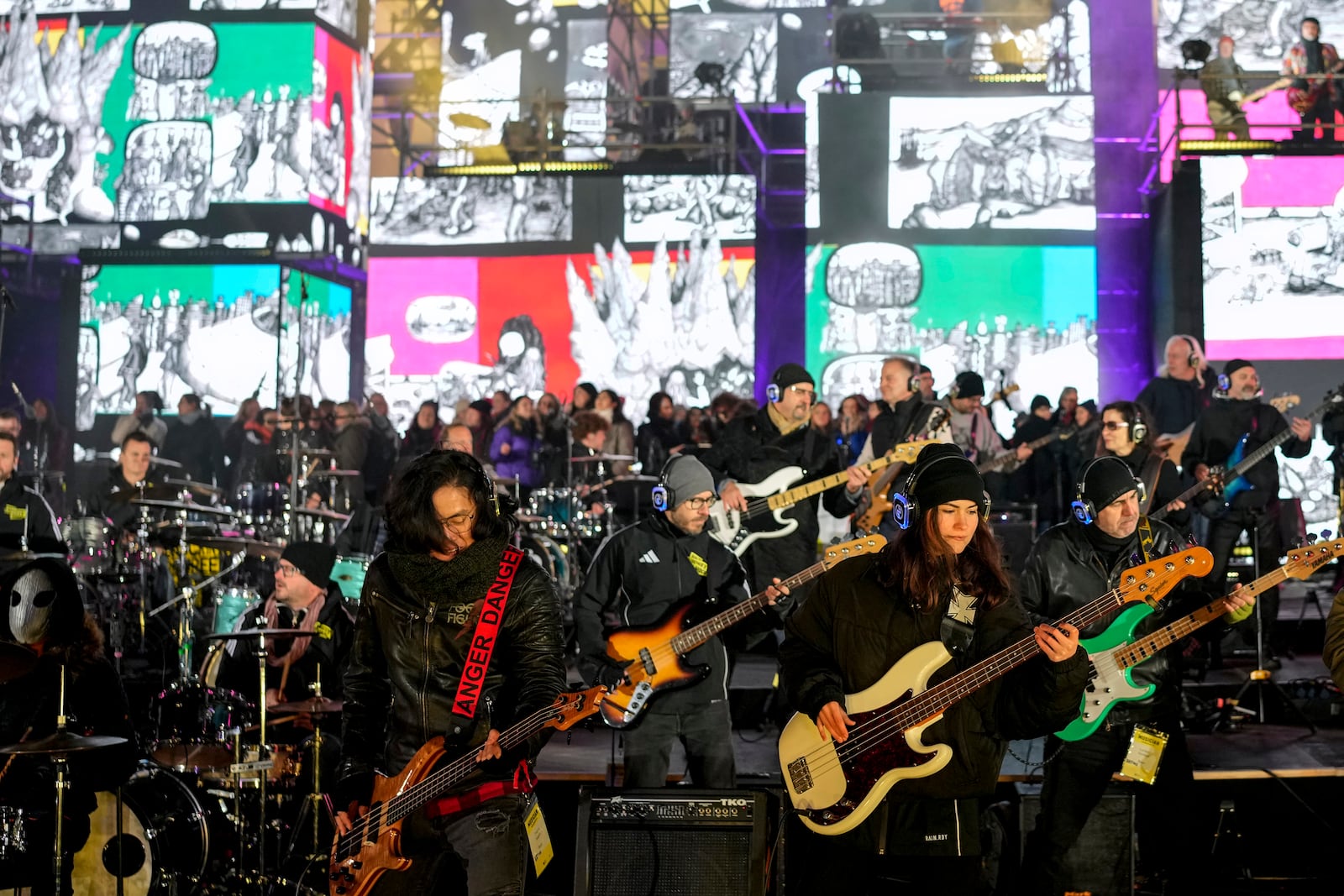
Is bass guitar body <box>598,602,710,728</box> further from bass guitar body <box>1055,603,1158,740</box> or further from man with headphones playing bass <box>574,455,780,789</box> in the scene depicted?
bass guitar body <box>1055,603,1158,740</box>

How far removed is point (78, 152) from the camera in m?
22.8

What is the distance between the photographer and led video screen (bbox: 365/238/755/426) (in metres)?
21.1

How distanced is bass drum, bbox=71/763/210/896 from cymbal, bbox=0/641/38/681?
1644mm

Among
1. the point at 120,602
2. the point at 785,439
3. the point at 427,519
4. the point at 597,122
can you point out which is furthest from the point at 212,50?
the point at 427,519

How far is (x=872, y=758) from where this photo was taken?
433 cm

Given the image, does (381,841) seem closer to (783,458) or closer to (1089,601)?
(1089,601)

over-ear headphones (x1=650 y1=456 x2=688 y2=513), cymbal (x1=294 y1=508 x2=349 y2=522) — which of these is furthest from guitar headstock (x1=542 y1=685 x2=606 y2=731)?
cymbal (x1=294 y1=508 x2=349 y2=522)

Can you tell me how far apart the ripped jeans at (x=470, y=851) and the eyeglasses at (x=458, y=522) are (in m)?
0.91

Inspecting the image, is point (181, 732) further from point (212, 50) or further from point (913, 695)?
point (212, 50)

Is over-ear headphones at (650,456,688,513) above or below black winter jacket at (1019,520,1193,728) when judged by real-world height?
above

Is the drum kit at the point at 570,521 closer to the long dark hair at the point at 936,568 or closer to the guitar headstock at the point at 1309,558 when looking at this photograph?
the guitar headstock at the point at 1309,558

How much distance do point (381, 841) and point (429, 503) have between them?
112 centimetres

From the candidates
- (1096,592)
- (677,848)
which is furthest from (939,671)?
(1096,592)

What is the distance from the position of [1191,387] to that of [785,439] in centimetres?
481
